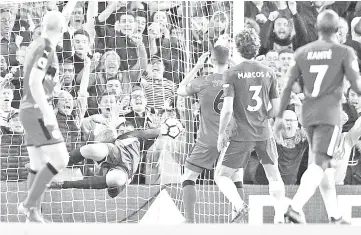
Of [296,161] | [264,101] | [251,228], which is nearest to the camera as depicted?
[251,228]

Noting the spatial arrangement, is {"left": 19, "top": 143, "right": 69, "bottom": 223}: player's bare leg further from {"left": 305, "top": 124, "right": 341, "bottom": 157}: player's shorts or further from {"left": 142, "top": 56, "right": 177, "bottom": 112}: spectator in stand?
{"left": 305, "top": 124, "right": 341, "bottom": 157}: player's shorts

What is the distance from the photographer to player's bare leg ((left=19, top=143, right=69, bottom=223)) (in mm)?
5281

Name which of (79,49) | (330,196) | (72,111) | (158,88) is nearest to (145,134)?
(158,88)

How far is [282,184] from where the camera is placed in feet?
18.5

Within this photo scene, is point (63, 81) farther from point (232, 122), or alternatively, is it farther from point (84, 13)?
point (232, 122)

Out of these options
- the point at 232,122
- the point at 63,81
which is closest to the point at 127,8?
the point at 63,81

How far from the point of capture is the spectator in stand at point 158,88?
5.98 metres

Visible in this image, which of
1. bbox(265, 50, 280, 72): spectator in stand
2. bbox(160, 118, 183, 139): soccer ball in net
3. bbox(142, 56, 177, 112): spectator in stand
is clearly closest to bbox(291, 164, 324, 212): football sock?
bbox(265, 50, 280, 72): spectator in stand

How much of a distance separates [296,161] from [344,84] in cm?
95

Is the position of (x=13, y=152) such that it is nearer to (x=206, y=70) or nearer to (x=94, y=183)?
(x=94, y=183)

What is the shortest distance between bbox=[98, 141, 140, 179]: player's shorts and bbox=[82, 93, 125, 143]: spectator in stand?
104 millimetres

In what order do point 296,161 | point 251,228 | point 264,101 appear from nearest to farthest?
point 251,228
point 264,101
point 296,161

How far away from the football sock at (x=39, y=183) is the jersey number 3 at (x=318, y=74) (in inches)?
74.3

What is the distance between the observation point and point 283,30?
19.5 ft
